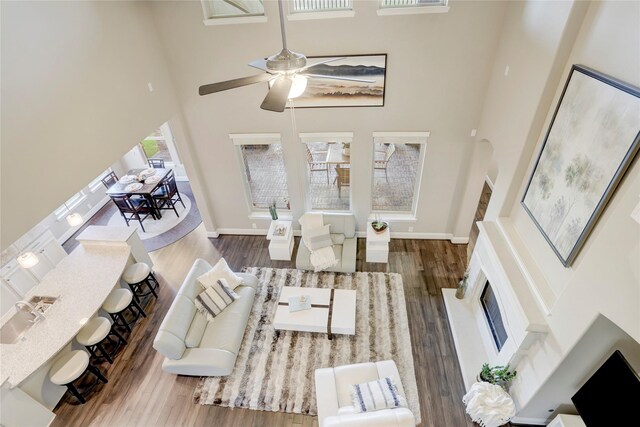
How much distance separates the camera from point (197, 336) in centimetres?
488

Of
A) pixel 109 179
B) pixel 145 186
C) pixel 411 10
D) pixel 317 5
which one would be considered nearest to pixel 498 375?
pixel 411 10

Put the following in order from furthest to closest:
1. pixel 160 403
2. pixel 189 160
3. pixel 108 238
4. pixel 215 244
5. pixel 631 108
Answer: pixel 215 244 → pixel 189 160 → pixel 108 238 → pixel 160 403 → pixel 631 108

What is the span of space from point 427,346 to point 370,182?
3.07m

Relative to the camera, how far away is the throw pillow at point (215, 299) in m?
5.17

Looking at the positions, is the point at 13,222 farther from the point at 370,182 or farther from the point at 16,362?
the point at 370,182

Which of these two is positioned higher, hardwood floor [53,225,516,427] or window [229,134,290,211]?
window [229,134,290,211]

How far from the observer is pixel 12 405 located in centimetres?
396

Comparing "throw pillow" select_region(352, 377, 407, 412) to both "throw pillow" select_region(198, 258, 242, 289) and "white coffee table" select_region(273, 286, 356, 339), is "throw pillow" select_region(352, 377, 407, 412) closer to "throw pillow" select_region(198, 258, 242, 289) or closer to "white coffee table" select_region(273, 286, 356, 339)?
"white coffee table" select_region(273, 286, 356, 339)

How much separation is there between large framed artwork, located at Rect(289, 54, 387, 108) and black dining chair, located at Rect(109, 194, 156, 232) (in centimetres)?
480

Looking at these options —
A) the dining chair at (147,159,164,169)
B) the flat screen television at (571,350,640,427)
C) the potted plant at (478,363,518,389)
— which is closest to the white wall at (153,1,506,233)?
the dining chair at (147,159,164,169)

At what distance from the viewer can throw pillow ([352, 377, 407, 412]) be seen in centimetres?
377

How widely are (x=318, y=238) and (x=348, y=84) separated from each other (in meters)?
2.86

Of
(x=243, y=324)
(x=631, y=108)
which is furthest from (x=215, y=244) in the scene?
(x=631, y=108)

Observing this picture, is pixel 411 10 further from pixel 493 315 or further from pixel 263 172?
pixel 263 172
